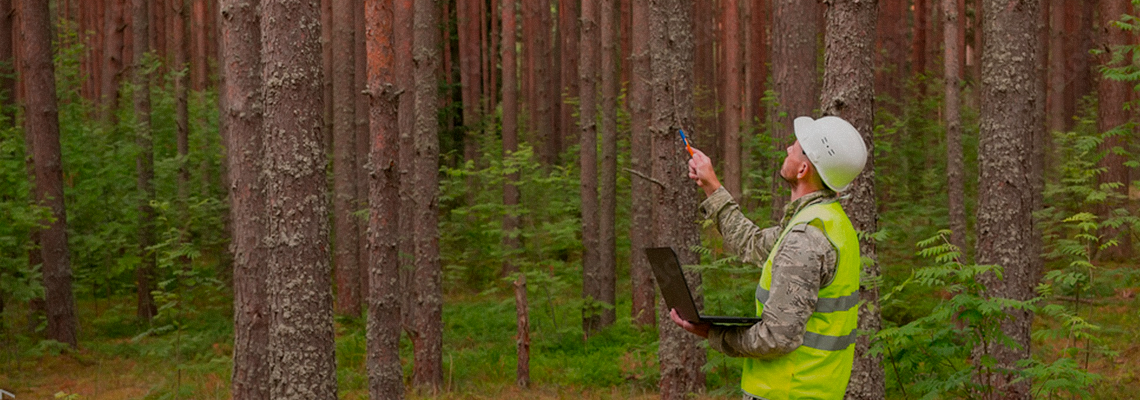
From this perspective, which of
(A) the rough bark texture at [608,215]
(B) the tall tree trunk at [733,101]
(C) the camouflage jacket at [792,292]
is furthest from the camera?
(B) the tall tree trunk at [733,101]

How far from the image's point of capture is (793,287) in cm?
298

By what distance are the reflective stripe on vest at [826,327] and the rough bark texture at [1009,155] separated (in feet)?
17.3

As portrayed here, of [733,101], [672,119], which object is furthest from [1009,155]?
[733,101]

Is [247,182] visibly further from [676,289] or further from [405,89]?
[676,289]

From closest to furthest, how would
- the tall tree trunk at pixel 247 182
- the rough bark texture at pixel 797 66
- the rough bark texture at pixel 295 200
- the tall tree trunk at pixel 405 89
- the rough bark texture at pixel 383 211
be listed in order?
the rough bark texture at pixel 295 200 < the tall tree trunk at pixel 247 182 < the rough bark texture at pixel 383 211 < the tall tree trunk at pixel 405 89 < the rough bark texture at pixel 797 66

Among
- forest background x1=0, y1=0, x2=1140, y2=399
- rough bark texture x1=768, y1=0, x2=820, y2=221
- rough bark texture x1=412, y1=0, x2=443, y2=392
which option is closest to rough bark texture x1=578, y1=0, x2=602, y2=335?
forest background x1=0, y1=0, x2=1140, y2=399

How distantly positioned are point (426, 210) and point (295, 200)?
4987mm

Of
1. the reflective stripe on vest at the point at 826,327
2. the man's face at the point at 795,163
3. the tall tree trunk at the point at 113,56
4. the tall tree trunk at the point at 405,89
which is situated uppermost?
the tall tree trunk at the point at 113,56

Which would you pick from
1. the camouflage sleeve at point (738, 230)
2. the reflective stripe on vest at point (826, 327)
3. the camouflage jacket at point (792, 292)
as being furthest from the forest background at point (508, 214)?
the camouflage jacket at point (792, 292)

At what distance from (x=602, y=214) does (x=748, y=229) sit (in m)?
11.0

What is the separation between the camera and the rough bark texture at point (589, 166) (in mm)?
14352

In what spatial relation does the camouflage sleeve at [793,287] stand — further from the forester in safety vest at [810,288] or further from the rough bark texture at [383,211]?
the rough bark texture at [383,211]

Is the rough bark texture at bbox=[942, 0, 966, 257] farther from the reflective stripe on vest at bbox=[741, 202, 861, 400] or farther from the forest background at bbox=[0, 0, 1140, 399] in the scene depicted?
the reflective stripe on vest at bbox=[741, 202, 861, 400]

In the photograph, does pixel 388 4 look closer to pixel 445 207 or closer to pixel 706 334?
pixel 706 334
